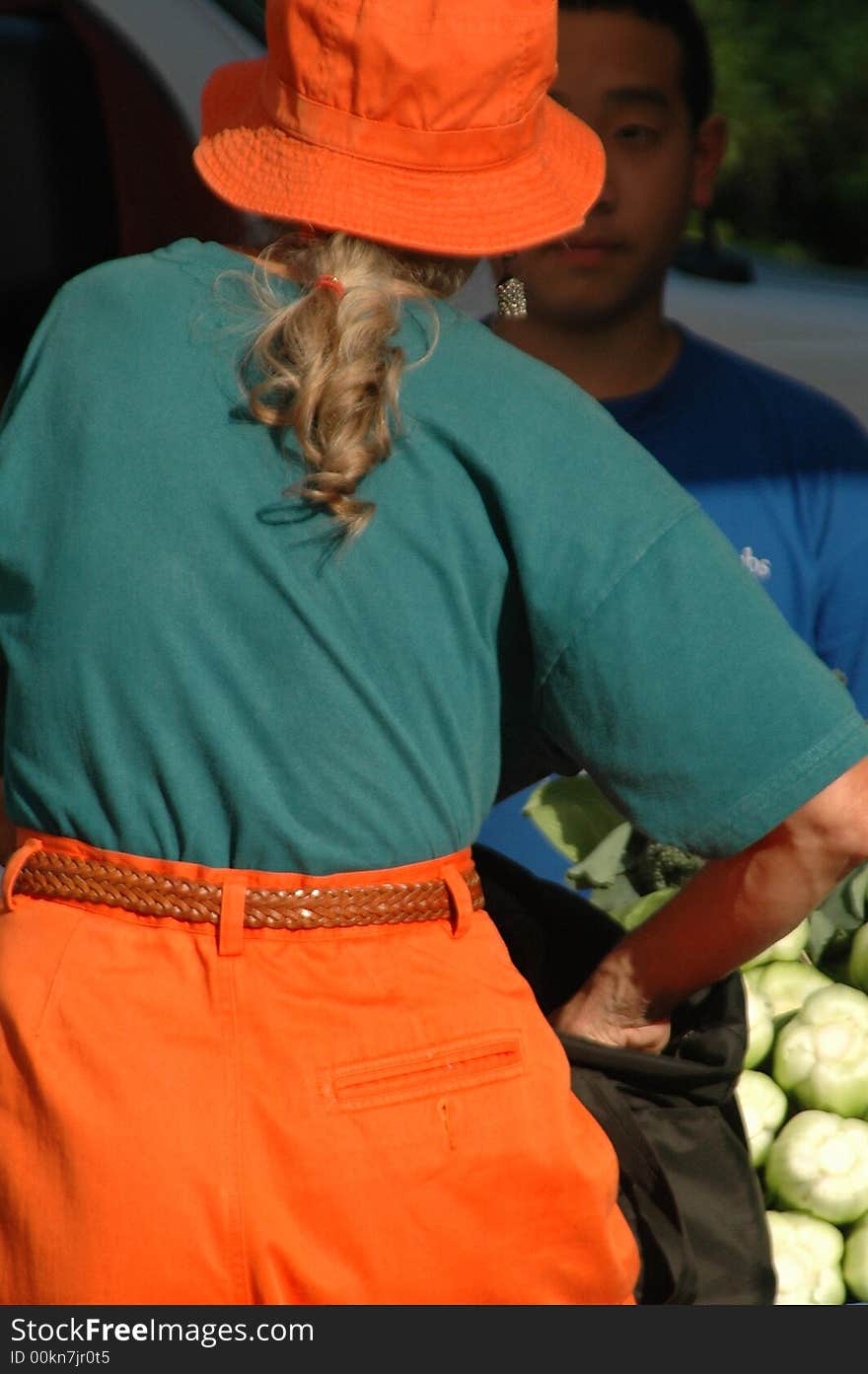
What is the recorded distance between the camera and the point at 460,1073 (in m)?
1.49

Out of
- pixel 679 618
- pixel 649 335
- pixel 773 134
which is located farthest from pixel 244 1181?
pixel 773 134

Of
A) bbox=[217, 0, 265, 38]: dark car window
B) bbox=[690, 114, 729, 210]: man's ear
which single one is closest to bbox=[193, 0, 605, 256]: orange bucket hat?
bbox=[690, 114, 729, 210]: man's ear

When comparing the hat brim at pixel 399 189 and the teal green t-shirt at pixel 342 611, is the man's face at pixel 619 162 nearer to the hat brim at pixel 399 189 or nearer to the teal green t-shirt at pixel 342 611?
the hat brim at pixel 399 189

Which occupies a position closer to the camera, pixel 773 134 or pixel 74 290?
pixel 74 290

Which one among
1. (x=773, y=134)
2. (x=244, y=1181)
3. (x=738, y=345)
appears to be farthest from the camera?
(x=773, y=134)

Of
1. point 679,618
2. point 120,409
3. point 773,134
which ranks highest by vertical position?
point 120,409

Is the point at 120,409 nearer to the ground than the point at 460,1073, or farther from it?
farther from it

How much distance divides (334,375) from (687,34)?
163 centimetres

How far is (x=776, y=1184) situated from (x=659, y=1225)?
1.56 ft

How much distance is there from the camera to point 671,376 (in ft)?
8.98

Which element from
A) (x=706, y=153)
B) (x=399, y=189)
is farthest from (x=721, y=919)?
(x=706, y=153)

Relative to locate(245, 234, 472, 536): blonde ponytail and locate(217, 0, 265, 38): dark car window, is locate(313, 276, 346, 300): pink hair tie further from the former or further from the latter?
locate(217, 0, 265, 38): dark car window

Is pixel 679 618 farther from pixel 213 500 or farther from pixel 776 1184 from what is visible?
pixel 776 1184

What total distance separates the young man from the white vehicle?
50 centimetres
